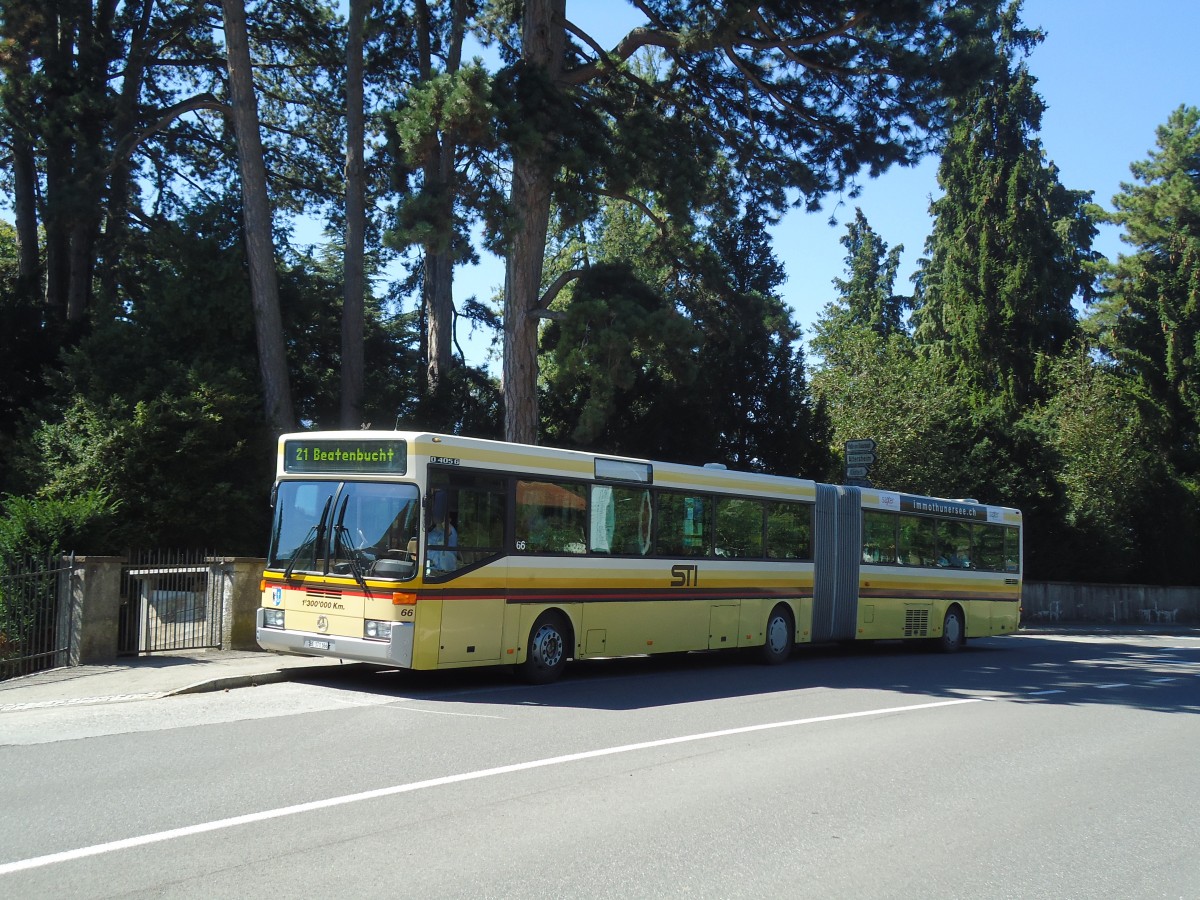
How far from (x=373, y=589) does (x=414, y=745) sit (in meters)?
2.95

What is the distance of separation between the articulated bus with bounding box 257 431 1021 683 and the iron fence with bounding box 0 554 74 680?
2919 millimetres

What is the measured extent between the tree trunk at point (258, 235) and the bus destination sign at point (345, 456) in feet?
33.0

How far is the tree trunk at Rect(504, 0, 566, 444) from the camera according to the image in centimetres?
2022

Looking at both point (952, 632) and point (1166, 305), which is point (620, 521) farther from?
point (1166, 305)

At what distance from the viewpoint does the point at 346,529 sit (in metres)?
12.2

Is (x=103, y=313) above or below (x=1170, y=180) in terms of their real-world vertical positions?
below

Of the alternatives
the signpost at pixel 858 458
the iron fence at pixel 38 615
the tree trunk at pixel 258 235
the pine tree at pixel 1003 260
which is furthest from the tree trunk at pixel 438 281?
the pine tree at pixel 1003 260

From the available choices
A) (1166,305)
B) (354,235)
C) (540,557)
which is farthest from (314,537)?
(1166,305)

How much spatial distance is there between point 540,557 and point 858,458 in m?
11.8

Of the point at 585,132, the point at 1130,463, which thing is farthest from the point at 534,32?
the point at 1130,463

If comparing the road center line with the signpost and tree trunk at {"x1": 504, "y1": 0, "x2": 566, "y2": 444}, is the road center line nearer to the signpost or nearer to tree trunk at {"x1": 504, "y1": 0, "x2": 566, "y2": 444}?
tree trunk at {"x1": 504, "y1": 0, "x2": 566, "y2": 444}

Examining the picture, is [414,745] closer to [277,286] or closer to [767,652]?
[767,652]

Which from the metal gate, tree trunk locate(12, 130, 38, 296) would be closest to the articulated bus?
the metal gate

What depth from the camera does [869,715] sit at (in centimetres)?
1187
